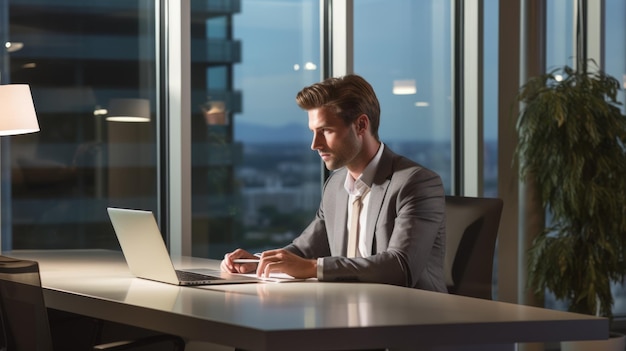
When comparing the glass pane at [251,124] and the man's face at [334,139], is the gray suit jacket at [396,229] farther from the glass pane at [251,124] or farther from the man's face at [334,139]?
the glass pane at [251,124]

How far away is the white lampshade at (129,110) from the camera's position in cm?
537

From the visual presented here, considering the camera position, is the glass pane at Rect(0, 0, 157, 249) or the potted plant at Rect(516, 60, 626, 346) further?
the potted plant at Rect(516, 60, 626, 346)

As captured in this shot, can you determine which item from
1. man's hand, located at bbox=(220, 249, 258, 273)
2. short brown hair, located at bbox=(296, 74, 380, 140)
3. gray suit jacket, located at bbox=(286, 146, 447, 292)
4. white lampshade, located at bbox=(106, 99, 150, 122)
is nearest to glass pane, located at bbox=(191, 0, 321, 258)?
white lampshade, located at bbox=(106, 99, 150, 122)

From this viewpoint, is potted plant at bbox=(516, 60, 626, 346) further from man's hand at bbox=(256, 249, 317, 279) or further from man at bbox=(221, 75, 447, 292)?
man's hand at bbox=(256, 249, 317, 279)

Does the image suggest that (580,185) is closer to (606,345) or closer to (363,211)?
(606,345)

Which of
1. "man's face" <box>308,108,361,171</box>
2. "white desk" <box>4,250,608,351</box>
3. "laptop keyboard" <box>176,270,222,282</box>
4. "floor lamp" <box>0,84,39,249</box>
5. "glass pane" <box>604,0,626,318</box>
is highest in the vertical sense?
"glass pane" <box>604,0,626,318</box>

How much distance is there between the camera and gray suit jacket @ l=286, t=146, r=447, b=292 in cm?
302

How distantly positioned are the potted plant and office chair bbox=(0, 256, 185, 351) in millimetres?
3890

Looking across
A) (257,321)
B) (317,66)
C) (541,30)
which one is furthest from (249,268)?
(541,30)

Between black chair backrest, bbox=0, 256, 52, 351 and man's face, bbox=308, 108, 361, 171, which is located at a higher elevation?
A: man's face, bbox=308, 108, 361, 171

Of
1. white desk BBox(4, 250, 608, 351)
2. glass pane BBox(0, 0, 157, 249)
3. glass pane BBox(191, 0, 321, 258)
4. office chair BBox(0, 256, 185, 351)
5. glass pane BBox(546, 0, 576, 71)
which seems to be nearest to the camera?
white desk BBox(4, 250, 608, 351)

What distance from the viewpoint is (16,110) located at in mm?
4406

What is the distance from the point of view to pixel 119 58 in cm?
538

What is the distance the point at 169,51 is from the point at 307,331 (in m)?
3.73
